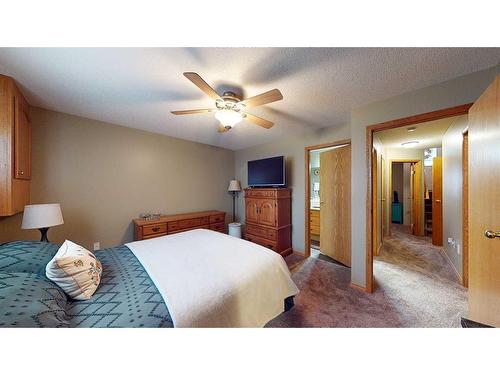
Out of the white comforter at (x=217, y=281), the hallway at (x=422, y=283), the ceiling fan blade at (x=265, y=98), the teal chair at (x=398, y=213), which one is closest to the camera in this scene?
the white comforter at (x=217, y=281)

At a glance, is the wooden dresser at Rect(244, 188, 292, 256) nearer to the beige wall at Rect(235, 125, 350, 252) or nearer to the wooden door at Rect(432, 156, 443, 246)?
the beige wall at Rect(235, 125, 350, 252)

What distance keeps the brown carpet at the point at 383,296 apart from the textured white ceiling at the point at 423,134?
215 cm

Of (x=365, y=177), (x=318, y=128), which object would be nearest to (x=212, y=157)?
(x=318, y=128)

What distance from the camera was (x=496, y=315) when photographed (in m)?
1.06

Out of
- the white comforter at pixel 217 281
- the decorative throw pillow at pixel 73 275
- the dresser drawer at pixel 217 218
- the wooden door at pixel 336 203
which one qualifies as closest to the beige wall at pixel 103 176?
the dresser drawer at pixel 217 218

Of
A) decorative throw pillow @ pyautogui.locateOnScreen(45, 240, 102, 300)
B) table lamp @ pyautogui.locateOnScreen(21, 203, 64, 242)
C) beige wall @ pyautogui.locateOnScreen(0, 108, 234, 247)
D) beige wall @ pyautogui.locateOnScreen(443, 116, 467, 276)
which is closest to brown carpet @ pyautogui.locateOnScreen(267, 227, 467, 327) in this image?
beige wall @ pyautogui.locateOnScreen(443, 116, 467, 276)

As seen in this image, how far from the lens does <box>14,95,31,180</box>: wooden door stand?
4.95ft

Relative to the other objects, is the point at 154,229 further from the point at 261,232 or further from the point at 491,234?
the point at 491,234

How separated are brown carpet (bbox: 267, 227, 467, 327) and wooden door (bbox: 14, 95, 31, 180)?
272 cm

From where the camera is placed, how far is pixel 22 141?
5.36 ft

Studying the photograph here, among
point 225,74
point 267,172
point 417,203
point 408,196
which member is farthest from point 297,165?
point 408,196

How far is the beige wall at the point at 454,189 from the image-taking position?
222cm

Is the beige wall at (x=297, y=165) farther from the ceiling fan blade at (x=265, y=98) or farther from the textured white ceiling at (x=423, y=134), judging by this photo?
the ceiling fan blade at (x=265, y=98)
